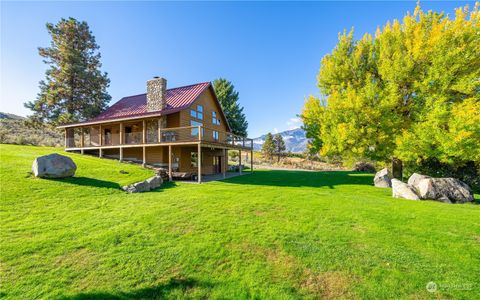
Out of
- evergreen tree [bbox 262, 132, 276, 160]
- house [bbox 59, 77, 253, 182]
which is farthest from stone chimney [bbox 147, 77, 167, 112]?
evergreen tree [bbox 262, 132, 276, 160]

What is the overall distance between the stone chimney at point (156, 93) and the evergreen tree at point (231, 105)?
16463 mm

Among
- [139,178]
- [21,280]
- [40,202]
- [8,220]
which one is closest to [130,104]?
[139,178]

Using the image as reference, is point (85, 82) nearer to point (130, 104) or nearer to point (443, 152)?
point (130, 104)

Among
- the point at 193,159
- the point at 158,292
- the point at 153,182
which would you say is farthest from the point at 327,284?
the point at 193,159

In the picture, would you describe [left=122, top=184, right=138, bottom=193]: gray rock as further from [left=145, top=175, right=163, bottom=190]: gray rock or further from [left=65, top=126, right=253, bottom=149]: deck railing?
[left=65, top=126, right=253, bottom=149]: deck railing

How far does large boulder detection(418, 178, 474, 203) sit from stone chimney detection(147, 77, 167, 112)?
740 inches

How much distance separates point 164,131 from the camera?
688 inches

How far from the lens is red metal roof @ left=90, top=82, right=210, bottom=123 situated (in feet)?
60.9

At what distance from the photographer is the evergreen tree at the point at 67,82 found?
27.2 meters

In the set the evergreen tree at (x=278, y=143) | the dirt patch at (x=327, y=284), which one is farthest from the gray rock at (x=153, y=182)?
the evergreen tree at (x=278, y=143)

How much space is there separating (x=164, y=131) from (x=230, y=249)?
14.2m

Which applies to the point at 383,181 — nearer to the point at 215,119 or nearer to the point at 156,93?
the point at 215,119

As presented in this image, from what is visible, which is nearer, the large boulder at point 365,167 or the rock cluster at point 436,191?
the rock cluster at point 436,191

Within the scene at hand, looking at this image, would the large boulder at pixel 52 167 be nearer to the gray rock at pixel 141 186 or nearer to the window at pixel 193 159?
the gray rock at pixel 141 186
